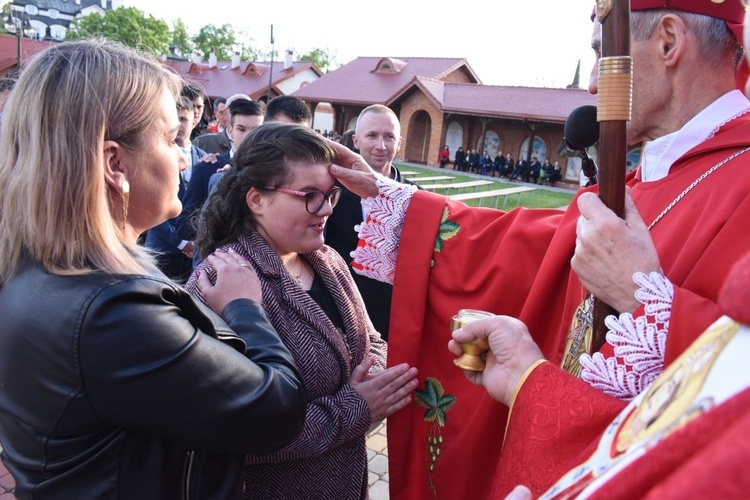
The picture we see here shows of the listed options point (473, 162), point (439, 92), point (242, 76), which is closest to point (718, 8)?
point (473, 162)

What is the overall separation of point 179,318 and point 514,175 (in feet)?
80.8

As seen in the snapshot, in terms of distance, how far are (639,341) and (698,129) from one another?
2.25 feet

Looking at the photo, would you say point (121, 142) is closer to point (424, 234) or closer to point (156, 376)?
point (156, 376)

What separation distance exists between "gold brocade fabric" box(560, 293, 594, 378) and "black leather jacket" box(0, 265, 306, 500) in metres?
0.82

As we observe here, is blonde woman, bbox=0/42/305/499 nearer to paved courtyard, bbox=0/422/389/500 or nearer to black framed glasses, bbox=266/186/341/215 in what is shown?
black framed glasses, bbox=266/186/341/215

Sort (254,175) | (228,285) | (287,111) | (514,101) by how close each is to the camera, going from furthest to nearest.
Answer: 1. (514,101)
2. (287,111)
3. (254,175)
4. (228,285)

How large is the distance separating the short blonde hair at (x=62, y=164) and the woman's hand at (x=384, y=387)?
892 millimetres

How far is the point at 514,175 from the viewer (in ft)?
80.6

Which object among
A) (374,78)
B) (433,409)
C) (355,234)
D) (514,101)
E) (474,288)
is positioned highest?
(374,78)

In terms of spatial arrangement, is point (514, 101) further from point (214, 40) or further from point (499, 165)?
point (214, 40)

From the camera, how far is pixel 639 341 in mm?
1143

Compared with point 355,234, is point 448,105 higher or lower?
higher

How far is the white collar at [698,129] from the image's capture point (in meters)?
1.44

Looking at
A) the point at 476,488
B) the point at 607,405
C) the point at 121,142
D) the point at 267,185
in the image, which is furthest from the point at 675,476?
the point at 267,185
